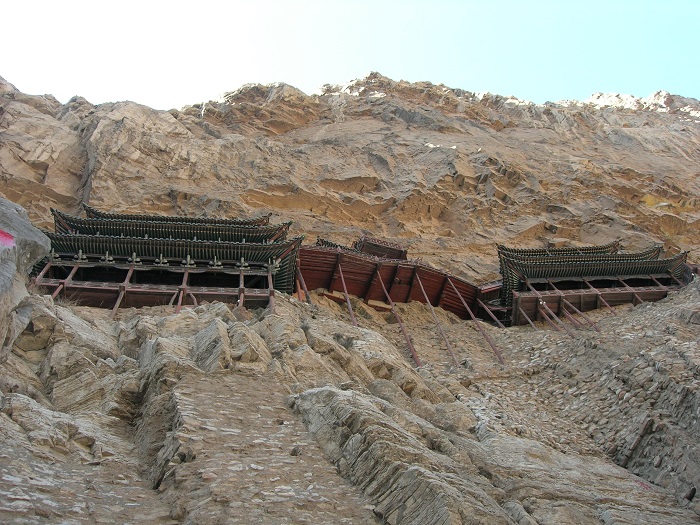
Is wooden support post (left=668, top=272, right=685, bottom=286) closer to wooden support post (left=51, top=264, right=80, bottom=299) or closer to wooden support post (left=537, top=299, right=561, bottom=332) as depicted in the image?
wooden support post (left=537, top=299, right=561, bottom=332)

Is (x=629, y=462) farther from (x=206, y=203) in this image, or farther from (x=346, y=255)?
(x=206, y=203)

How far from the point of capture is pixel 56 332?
1191 centimetres

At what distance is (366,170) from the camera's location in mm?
43344

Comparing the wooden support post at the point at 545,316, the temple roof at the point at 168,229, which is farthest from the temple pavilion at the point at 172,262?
the wooden support post at the point at 545,316

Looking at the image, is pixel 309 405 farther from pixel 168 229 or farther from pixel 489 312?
pixel 489 312

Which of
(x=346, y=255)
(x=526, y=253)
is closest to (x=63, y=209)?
(x=346, y=255)

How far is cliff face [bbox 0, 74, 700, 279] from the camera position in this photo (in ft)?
124

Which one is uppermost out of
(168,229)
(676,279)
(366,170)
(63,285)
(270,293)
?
(366,170)

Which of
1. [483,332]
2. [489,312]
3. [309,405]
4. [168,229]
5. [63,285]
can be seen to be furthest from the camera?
[489,312]

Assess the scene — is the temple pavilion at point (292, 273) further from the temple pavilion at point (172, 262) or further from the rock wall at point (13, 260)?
the rock wall at point (13, 260)

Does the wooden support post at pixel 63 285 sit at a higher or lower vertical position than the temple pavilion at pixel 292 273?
lower

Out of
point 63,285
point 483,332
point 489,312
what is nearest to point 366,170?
point 489,312

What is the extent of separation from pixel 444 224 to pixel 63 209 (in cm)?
2176

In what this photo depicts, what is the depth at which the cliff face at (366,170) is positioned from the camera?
37.7 m
